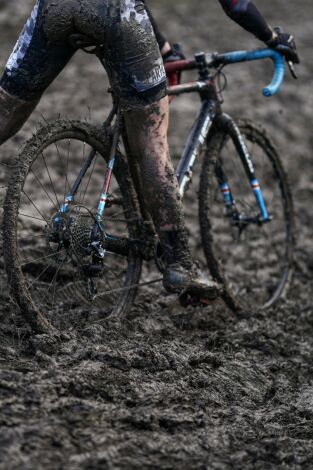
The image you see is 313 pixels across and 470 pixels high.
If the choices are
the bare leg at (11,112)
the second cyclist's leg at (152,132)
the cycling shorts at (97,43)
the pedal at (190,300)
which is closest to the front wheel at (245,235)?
the pedal at (190,300)

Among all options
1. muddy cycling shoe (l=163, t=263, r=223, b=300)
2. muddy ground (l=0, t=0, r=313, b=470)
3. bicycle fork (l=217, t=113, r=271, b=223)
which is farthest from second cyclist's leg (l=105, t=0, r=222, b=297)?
bicycle fork (l=217, t=113, r=271, b=223)

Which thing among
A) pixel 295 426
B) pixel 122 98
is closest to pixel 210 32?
pixel 122 98

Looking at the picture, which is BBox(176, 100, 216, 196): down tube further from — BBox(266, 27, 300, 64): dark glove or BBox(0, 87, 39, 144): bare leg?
BBox(0, 87, 39, 144): bare leg

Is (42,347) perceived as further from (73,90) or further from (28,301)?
(73,90)

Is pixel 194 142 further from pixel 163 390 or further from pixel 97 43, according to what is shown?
pixel 163 390

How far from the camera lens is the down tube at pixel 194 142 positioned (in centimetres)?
464

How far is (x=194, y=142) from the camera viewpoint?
4773mm

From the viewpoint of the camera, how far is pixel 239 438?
332cm

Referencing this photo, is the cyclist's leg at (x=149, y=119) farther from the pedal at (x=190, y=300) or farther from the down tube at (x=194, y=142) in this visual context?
the down tube at (x=194, y=142)

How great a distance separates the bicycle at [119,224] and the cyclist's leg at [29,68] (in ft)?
0.68

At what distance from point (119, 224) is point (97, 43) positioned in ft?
9.01

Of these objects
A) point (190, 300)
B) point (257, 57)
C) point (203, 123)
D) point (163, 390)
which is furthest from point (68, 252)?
point (257, 57)

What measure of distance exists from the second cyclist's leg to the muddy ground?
463 mm

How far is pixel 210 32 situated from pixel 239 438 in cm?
904
